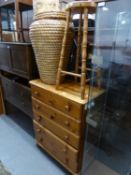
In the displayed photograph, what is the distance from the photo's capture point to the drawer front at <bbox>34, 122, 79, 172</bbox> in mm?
1234

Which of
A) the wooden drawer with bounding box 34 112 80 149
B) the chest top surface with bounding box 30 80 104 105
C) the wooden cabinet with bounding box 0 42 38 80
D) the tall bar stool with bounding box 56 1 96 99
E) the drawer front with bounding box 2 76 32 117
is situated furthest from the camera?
the drawer front with bounding box 2 76 32 117

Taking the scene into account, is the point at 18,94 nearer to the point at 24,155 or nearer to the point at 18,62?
the point at 18,62

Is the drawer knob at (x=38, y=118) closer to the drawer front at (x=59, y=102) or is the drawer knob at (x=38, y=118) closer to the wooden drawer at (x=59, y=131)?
the wooden drawer at (x=59, y=131)

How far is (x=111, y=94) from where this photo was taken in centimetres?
131

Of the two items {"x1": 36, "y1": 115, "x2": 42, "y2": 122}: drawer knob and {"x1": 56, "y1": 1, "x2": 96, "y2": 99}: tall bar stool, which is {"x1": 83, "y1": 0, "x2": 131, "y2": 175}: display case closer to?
{"x1": 56, "y1": 1, "x2": 96, "y2": 99}: tall bar stool

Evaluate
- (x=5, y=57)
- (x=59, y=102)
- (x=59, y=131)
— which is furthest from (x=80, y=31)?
(x=5, y=57)

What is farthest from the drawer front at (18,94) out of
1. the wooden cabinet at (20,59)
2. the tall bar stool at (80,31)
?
the tall bar stool at (80,31)

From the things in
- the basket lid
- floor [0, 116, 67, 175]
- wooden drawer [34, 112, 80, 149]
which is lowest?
floor [0, 116, 67, 175]

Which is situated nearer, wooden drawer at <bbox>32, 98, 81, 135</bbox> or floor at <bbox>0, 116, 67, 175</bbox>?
wooden drawer at <bbox>32, 98, 81, 135</bbox>

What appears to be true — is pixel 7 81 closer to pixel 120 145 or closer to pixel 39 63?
pixel 39 63

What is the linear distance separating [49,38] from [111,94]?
70 centimetres

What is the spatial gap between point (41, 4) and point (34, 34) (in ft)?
0.83

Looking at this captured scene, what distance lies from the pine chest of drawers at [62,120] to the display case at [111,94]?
104 mm

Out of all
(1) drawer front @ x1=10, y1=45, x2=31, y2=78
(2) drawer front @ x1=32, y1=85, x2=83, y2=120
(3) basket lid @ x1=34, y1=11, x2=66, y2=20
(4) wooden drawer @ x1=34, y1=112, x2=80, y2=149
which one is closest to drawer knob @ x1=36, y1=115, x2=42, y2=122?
(4) wooden drawer @ x1=34, y1=112, x2=80, y2=149
